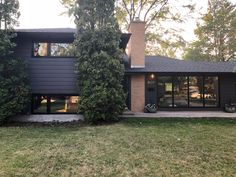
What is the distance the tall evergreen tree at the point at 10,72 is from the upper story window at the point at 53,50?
1.25 meters

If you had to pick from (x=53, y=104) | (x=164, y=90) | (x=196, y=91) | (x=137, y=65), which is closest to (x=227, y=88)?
(x=196, y=91)

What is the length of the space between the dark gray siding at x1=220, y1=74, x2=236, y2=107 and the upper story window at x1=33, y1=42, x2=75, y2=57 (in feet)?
29.3

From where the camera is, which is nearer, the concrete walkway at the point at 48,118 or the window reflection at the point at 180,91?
the concrete walkway at the point at 48,118

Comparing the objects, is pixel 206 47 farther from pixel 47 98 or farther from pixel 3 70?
pixel 3 70

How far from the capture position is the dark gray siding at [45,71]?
11.1 metres

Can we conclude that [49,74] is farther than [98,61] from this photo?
Yes

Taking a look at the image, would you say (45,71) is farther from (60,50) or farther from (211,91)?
(211,91)

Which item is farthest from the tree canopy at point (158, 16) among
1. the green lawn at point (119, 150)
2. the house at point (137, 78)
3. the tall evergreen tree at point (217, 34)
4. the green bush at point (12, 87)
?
the green lawn at point (119, 150)

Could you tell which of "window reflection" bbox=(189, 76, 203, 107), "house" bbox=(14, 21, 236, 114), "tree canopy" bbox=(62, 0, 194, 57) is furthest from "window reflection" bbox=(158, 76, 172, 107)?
"tree canopy" bbox=(62, 0, 194, 57)

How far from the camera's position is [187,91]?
13.4 m

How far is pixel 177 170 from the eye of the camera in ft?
15.1

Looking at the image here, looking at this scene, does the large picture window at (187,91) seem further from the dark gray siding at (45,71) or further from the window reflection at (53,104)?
the dark gray siding at (45,71)

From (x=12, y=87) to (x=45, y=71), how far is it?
188 cm

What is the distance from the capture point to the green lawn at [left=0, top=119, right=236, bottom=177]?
4.62m
